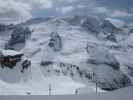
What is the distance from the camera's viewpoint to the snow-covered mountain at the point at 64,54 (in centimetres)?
1449

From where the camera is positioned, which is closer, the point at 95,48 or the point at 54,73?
the point at 95,48

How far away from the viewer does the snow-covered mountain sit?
14.5 m

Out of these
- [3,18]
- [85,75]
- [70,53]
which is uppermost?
[3,18]

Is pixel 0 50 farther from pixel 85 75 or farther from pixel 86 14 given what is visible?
pixel 85 75

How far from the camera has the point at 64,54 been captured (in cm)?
1848

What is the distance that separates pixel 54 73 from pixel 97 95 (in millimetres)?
13434

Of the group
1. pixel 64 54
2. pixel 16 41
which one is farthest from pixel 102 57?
pixel 16 41

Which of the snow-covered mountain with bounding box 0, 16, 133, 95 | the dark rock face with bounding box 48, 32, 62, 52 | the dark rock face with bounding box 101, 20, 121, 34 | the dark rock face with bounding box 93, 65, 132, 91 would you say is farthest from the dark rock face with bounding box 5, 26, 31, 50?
the dark rock face with bounding box 93, 65, 132, 91

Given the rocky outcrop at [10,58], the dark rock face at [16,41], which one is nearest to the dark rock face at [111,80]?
the rocky outcrop at [10,58]

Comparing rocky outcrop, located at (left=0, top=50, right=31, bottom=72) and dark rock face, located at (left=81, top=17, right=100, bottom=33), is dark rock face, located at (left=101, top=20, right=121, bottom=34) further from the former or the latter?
rocky outcrop, located at (left=0, top=50, right=31, bottom=72)

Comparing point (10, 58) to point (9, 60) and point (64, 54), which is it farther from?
point (64, 54)

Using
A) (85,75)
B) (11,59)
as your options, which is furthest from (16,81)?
(85,75)

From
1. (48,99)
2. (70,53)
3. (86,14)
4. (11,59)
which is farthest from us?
(70,53)

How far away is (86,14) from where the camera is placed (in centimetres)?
1270
